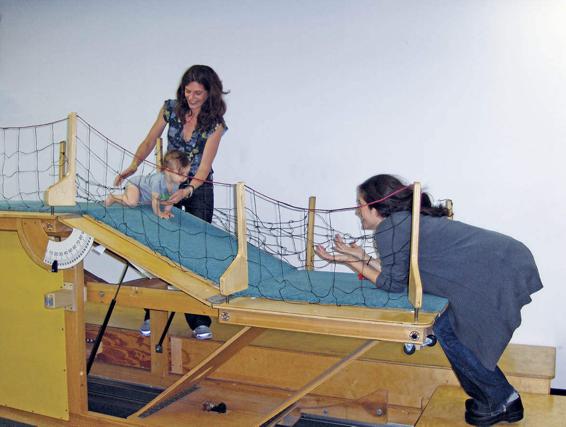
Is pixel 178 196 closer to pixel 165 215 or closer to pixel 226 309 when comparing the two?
pixel 165 215

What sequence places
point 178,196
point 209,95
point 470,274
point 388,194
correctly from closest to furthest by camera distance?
point 470,274 → point 388,194 → point 178,196 → point 209,95

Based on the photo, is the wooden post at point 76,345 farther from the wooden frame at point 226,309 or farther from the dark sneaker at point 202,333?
the dark sneaker at point 202,333

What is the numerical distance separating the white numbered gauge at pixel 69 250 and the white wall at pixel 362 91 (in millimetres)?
1604

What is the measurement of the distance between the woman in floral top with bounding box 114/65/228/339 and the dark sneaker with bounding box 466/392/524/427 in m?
1.49

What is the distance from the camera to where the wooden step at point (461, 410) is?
227cm

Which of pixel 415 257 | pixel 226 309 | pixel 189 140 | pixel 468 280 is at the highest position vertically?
pixel 189 140

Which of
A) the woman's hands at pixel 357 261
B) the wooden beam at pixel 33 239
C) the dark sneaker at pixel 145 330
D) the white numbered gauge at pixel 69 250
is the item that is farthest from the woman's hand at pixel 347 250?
the dark sneaker at pixel 145 330

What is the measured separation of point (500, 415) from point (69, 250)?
1779 millimetres

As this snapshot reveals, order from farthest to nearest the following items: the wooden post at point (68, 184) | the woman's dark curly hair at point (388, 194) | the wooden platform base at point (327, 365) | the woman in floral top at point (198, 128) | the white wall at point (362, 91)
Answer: the white wall at point (362, 91)
the woman in floral top at point (198, 128)
the wooden platform base at point (327, 365)
the wooden post at point (68, 184)
the woman's dark curly hair at point (388, 194)

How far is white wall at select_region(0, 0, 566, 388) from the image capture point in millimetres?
3191

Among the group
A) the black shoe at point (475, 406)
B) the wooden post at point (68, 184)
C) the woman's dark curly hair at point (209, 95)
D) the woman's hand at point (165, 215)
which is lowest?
the black shoe at point (475, 406)

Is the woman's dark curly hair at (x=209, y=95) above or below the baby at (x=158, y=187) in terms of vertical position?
above

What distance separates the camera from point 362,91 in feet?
11.5

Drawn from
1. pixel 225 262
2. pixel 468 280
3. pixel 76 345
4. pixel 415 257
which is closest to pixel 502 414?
pixel 468 280
